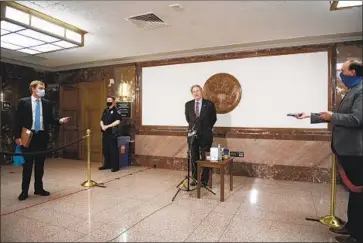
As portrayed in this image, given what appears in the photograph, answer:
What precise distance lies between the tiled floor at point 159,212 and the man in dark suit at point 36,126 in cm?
16

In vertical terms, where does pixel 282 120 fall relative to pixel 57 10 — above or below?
below

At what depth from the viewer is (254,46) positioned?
14.1 ft

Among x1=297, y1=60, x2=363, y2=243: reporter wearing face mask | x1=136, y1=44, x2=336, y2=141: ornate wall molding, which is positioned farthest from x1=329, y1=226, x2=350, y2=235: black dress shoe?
x1=136, y1=44, x2=336, y2=141: ornate wall molding

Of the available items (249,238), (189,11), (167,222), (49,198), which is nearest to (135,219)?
(167,222)

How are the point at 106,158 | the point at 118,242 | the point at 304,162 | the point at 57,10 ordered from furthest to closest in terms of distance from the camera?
1. the point at 106,158
2. the point at 304,162
3. the point at 57,10
4. the point at 118,242

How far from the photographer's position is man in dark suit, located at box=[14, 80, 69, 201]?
8.38 feet

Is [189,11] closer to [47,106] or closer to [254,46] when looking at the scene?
[254,46]

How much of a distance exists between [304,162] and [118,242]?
3.32m

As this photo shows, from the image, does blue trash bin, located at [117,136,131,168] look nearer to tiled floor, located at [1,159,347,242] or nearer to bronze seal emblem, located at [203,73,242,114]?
tiled floor, located at [1,159,347,242]

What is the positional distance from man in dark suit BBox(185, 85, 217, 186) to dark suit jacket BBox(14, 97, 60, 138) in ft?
6.05

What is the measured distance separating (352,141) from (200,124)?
6.49 ft

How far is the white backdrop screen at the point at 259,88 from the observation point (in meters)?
4.02

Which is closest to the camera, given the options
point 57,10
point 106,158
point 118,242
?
point 118,242

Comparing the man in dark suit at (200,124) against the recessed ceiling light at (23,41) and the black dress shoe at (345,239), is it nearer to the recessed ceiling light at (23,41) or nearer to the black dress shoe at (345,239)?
the black dress shoe at (345,239)
